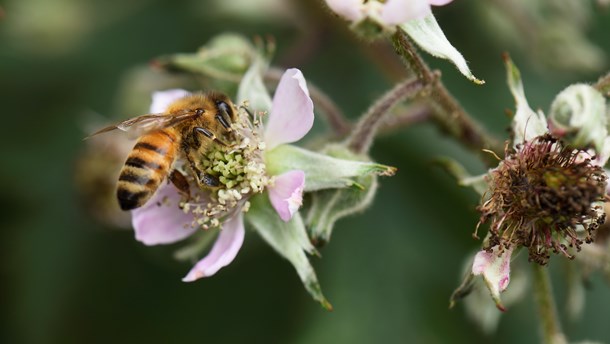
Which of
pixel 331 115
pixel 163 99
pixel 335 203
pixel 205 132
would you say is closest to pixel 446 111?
pixel 331 115

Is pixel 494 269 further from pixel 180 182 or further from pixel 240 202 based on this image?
pixel 180 182

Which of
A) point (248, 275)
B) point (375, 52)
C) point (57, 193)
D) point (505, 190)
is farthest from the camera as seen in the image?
point (57, 193)

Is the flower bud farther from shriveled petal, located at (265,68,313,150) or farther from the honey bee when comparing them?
the honey bee

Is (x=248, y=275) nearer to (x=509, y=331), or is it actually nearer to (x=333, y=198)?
(x=509, y=331)

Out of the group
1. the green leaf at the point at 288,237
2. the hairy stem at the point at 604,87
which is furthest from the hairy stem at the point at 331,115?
the hairy stem at the point at 604,87

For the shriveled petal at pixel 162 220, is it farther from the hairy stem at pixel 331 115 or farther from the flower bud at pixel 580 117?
the flower bud at pixel 580 117

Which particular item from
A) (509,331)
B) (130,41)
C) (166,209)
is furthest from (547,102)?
(130,41)

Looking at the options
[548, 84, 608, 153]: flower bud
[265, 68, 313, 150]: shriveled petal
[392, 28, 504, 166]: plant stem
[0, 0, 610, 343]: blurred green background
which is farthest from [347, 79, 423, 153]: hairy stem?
[0, 0, 610, 343]: blurred green background
